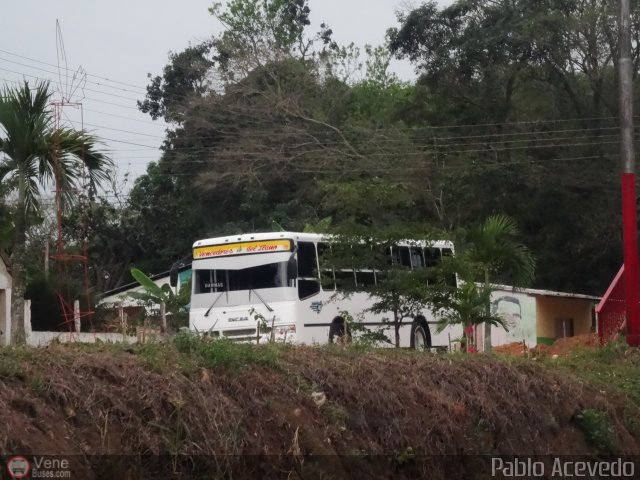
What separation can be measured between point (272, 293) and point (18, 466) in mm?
14580

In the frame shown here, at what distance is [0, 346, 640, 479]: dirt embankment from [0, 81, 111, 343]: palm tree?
553 cm

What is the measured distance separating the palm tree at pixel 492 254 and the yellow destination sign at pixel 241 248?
504 centimetres

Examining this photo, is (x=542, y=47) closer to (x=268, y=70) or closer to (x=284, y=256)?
(x=268, y=70)

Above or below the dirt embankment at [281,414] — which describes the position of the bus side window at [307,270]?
Result: above

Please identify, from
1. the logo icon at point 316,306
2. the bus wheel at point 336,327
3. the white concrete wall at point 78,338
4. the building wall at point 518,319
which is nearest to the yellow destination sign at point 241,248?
the logo icon at point 316,306

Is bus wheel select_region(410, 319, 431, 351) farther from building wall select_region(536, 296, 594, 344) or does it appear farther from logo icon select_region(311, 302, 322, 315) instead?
building wall select_region(536, 296, 594, 344)

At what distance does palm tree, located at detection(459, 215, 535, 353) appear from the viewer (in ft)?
52.5

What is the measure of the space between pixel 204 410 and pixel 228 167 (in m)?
33.5

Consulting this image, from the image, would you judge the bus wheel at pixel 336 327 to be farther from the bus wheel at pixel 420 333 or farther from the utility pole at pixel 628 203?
the utility pole at pixel 628 203

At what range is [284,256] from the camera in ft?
67.6


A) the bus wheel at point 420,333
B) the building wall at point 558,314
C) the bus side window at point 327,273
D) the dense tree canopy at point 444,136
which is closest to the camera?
the bus side window at point 327,273

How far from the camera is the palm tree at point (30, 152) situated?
13.5m

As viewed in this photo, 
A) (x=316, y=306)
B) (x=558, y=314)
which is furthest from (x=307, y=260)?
(x=558, y=314)

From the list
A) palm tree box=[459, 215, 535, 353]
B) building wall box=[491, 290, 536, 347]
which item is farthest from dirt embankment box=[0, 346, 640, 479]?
building wall box=[491, 290, 536, 347]
